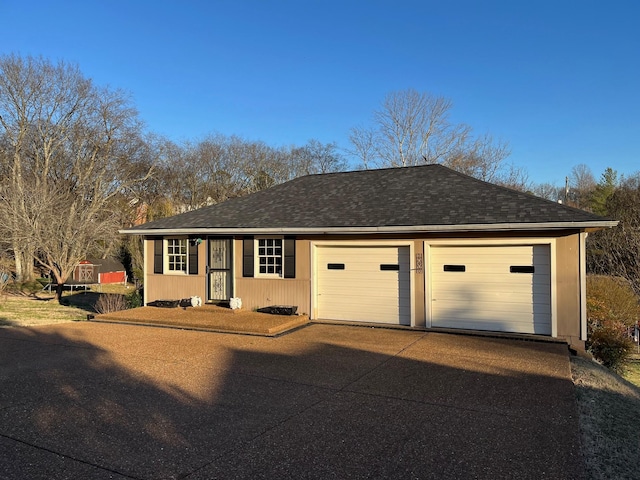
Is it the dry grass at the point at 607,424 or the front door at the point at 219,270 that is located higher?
the front door at the point at 219,270

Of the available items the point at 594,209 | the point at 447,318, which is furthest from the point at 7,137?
the point at 594,209

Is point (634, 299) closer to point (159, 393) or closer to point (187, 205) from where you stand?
point (159, 393)

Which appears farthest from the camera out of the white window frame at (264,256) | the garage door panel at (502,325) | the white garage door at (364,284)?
the white window frame at (264,256)

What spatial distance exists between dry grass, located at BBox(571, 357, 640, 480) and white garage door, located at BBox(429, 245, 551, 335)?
240 centimetres

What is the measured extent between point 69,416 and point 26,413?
1.74 feet

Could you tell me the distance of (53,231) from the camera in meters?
20.8

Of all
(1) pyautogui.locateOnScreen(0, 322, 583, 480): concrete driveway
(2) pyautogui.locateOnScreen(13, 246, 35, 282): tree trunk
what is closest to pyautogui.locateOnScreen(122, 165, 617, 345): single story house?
(1) pyautogui.locateOnScreen(0, 322, 583, 480): concrete driveway

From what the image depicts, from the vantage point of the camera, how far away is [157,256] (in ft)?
45.0

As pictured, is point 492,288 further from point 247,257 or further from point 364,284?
point 247,257

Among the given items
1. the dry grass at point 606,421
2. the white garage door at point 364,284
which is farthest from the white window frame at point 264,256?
the dry grass at point 606,421

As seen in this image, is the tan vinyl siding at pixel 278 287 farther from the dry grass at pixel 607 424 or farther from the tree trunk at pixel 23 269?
the tree trunk at pixel 23 269

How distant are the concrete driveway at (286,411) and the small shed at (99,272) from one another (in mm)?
23654

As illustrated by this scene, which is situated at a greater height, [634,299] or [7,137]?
[7,137]

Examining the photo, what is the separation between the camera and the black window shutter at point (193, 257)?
13047mm
